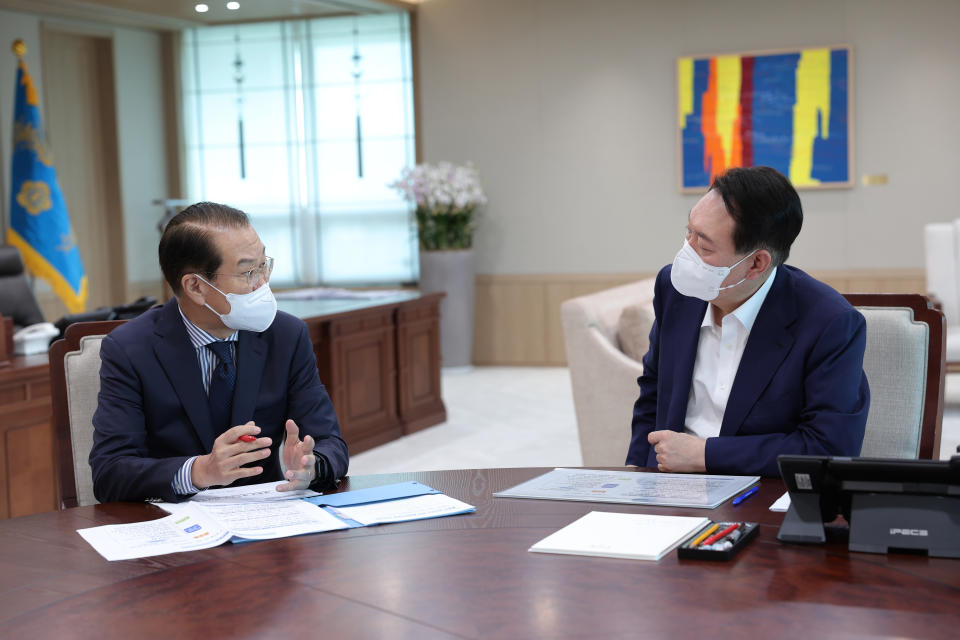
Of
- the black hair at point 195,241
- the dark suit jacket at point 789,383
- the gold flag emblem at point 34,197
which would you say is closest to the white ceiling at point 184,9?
A: the gold flag emblem at point 34,197

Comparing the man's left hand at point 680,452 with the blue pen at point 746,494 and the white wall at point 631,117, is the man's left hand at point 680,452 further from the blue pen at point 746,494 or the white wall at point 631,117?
the white wall at point 631,117

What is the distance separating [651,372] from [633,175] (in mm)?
6280

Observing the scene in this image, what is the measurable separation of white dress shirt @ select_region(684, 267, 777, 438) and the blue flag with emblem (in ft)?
19.7

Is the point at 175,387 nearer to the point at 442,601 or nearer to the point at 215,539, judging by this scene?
the point at 215,539

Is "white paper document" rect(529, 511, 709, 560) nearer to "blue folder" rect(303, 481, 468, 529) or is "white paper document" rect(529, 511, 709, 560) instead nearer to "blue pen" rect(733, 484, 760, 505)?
"blue pen" rect(733, 484, 760, 505)

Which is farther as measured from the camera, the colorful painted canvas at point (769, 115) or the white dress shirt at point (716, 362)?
the colorful painted canvas at point (769, 115)

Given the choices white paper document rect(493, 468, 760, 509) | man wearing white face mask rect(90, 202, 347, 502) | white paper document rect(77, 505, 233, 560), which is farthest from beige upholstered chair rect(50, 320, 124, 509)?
white paper document rect(493, 468, 760, 509)

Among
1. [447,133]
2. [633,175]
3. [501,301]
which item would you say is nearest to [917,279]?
[633,175]

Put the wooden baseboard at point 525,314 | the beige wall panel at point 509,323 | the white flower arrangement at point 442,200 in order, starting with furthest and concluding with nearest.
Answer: the beige wall panel at point 509,323
the wooden baseboard at point 525,314
the white flower arrangement at point 442,200

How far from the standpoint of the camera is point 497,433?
20.3 ft

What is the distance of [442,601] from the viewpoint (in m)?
1.32

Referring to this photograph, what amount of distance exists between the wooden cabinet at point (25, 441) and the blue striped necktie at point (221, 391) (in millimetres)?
1947

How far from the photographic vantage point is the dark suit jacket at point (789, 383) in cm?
199

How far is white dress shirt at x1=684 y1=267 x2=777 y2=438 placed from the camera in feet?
7.14
